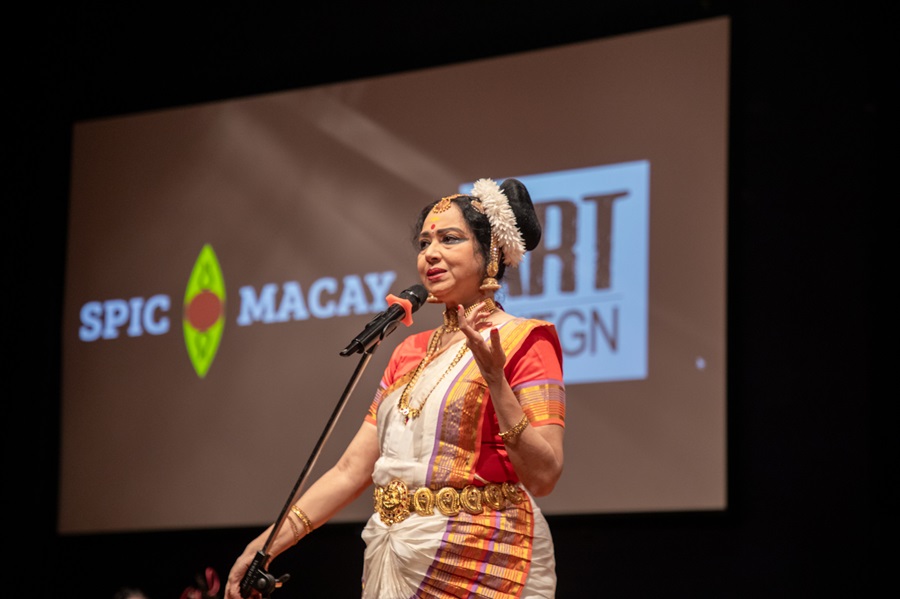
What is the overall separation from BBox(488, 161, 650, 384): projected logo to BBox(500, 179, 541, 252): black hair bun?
5.50ft

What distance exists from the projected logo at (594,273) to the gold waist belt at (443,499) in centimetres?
195

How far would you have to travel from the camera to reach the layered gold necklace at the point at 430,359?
269 centimetres

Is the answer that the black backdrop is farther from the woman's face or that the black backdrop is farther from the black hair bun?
the woman's face

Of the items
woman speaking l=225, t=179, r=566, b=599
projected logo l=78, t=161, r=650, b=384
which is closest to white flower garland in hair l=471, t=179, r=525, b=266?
woman speaking l=225, t=179, r=566, b=599

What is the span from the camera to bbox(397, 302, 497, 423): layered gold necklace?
8.82 feet

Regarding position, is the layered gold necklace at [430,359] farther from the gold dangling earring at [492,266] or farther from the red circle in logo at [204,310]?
the red circle in logo at [204,310]

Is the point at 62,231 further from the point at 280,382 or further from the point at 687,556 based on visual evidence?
the point at 687,556

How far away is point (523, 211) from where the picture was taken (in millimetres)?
2826

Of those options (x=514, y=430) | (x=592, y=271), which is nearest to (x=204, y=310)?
(x=592, y=271)

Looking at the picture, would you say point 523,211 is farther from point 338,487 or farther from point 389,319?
point 338,487

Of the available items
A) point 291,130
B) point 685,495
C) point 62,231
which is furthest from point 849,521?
point 62,231

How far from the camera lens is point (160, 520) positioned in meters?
5.44

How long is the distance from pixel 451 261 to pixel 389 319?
0.24 meters

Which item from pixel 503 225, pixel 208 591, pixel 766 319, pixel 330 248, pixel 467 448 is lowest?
pixel 208 591
